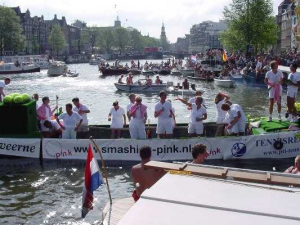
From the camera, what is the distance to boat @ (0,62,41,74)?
261 feet

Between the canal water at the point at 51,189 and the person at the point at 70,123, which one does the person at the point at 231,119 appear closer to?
the canal water at the point at 51,189

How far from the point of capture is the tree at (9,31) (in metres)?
99.9

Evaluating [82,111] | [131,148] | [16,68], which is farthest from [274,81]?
[16,68]

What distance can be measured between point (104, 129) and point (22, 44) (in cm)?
9500

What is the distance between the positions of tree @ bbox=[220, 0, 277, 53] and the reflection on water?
56229mm

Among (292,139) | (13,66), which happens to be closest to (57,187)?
(292,139)

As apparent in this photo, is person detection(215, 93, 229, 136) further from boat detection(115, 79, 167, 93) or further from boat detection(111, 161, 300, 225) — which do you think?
boat detection(115, 79, 167, 93)

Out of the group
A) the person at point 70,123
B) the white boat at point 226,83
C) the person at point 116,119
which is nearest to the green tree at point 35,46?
the white boat at point 226,83

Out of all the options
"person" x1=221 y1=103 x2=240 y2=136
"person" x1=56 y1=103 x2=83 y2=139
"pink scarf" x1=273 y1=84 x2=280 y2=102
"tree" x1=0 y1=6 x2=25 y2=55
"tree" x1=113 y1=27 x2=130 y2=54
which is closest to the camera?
"person" x1=221 y1=103 x2=240 y2=136

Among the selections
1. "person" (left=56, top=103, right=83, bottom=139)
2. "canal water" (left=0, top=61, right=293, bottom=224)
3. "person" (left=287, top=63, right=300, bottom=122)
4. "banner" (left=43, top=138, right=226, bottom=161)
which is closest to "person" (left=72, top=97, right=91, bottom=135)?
"person" (left=56, top=103, right=83, bottom=139)

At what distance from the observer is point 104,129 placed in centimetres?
1559

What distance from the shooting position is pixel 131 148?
13859mm

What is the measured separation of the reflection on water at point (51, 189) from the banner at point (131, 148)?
0.31 metres

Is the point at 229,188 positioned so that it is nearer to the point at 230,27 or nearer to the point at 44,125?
the point at 44,125
